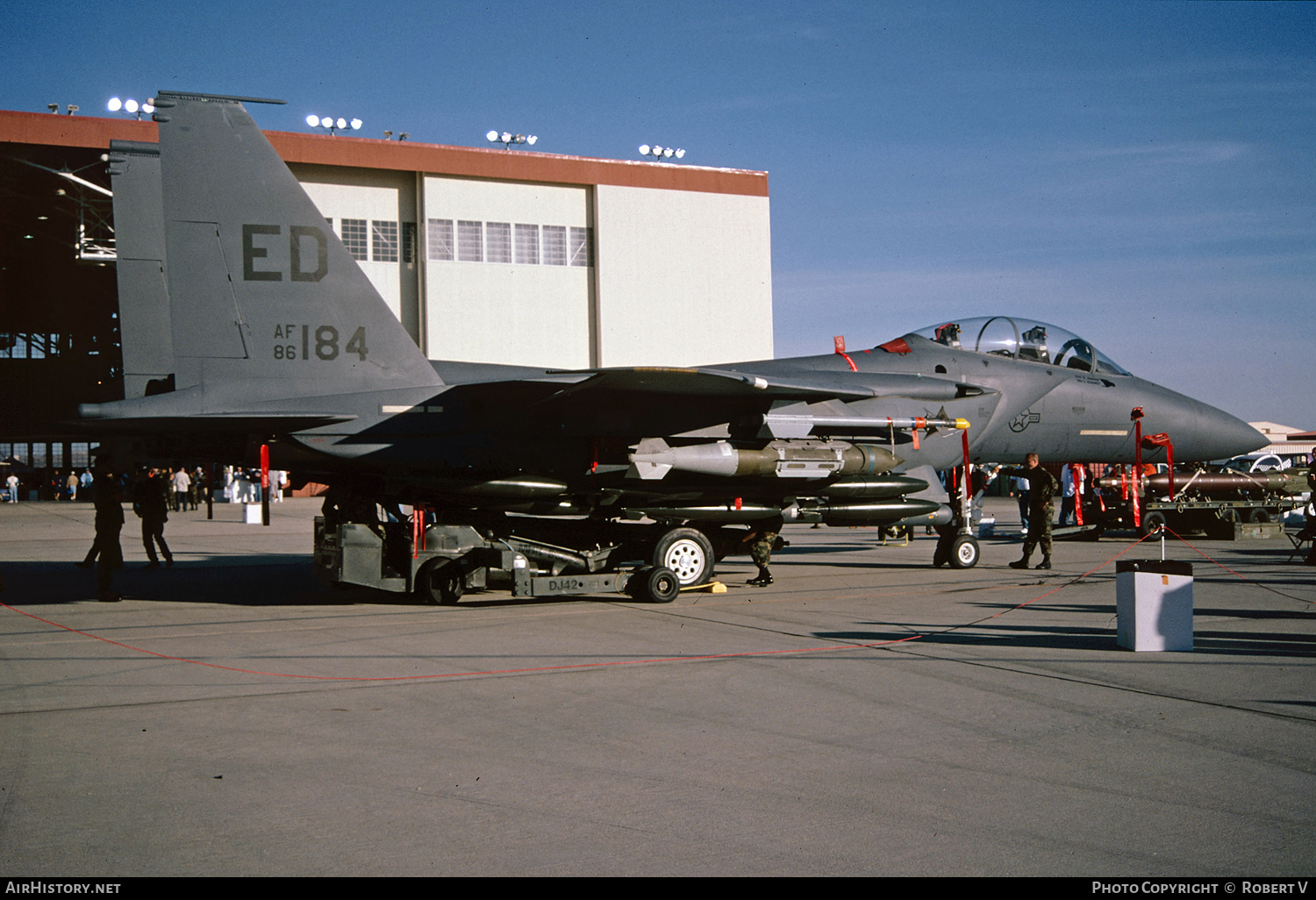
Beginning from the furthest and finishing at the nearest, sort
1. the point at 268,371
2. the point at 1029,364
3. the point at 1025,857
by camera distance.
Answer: the point at 1029,364, the point at 268,371, the point at 1025,857

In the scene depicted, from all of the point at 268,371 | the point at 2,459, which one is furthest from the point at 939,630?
the point at 2,459

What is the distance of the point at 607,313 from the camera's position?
3672 centimetres

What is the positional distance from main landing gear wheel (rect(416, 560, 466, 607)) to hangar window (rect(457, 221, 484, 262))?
84.3ft

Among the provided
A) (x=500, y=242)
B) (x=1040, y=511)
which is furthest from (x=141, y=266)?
(x=500, y=242)

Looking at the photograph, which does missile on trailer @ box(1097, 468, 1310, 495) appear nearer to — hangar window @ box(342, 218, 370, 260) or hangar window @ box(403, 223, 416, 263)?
hangar window @ box(403, 223, 416, 263)

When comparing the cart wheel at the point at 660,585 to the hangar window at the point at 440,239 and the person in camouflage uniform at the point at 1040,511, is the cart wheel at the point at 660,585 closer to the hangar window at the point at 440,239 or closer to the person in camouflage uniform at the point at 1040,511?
the person in camouflage uniform at the point at 1040,511

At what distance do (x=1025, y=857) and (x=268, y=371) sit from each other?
9323mm

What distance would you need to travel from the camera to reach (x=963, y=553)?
14.9 metres

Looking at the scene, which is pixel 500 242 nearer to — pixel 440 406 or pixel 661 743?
pixel 440 406

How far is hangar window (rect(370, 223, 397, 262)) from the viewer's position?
34562mm

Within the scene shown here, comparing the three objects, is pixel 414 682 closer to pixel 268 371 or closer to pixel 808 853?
pixel 808 853

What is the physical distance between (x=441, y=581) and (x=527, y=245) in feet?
87.0

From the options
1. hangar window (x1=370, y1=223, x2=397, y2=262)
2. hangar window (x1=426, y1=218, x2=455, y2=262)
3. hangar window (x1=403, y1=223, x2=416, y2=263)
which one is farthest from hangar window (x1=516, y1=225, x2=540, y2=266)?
hangar window (x1=370, y1=223, x2=397, y2=262)

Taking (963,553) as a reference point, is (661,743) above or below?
above
